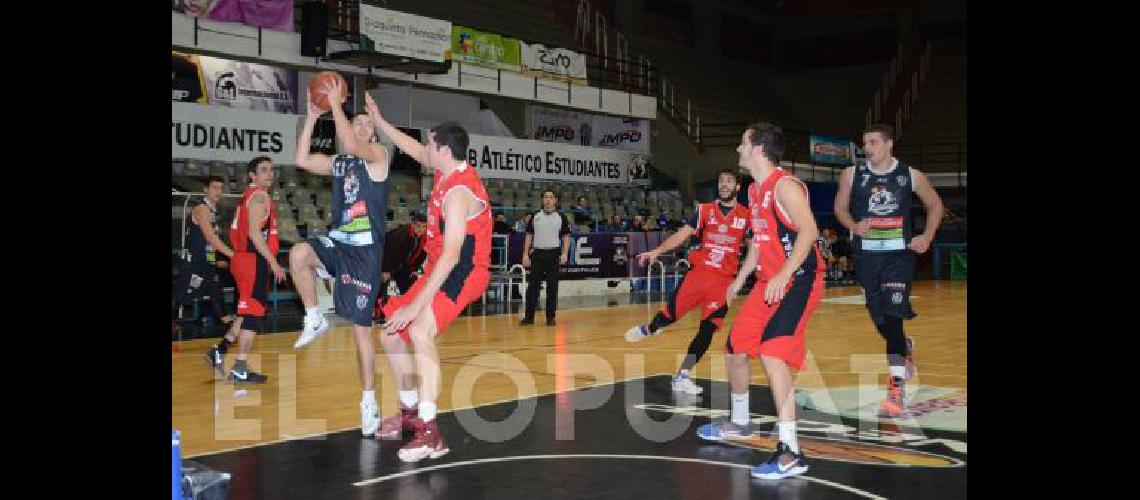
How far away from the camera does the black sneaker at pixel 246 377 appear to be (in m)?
8.13

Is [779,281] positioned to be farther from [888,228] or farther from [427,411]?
[888,228]

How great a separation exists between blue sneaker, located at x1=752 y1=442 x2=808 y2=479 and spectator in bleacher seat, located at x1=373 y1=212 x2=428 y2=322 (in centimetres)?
527

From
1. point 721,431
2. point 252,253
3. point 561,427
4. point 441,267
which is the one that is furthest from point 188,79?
point 721,431

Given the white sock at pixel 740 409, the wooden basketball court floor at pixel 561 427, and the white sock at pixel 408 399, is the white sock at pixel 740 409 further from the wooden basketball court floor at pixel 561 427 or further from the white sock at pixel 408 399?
the white sock at pixel 408 399

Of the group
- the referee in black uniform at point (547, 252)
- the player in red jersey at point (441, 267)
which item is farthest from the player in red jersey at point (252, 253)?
the referee in black uniform at point (547, 252)

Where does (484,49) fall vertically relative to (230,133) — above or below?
above

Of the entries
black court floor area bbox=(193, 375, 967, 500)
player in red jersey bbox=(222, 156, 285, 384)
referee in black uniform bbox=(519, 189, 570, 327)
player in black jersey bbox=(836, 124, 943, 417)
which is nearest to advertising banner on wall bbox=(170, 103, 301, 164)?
referee in black uniform bbox=(519, 189, 570, 327)

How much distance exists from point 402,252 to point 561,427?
4.57 meters

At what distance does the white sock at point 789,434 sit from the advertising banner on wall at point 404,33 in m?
15.3

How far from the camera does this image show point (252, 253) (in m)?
8.33

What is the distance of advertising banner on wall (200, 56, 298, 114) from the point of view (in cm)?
1945

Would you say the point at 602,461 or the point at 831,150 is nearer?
the point at 602,461
